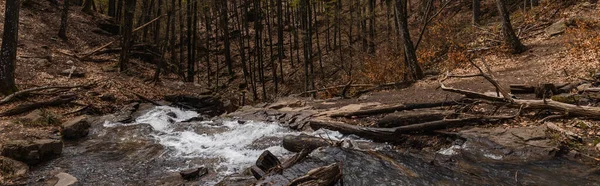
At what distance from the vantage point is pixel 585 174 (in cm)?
574

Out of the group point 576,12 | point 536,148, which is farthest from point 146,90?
point 576,12

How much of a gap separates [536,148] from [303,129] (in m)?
5.87

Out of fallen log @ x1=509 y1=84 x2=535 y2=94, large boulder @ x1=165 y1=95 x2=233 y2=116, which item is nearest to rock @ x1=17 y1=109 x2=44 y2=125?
large boulder @ x1=165 y1=95 x2=233 y2=116

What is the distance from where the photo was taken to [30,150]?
7535 mm

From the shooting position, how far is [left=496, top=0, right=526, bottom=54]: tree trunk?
1450 centimetres

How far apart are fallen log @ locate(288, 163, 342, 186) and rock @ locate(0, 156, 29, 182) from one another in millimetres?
5952

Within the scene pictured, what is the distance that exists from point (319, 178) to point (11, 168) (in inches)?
255

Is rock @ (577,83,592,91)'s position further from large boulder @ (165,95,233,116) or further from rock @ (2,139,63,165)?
large boulder @ (165,95,233,116)

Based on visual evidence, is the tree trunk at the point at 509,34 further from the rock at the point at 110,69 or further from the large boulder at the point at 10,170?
the rock at the point at 110,69

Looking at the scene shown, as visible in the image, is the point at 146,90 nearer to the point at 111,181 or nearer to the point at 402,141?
the point at 111,181

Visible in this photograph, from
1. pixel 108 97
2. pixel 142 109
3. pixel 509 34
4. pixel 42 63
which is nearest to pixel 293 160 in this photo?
pixel 142 109

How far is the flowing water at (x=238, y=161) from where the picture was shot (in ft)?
19.7

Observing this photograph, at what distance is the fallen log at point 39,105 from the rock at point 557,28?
65.0 feet

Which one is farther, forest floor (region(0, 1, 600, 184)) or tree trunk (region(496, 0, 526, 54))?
tree trunk (region(496, 0, 526, 54))
